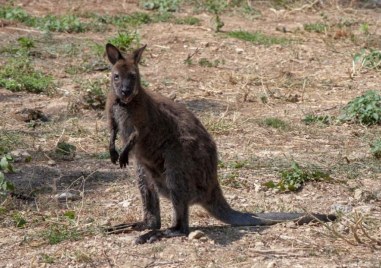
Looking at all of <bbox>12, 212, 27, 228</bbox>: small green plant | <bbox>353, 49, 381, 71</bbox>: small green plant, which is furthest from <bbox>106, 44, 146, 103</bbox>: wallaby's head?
<bbox>353, 49, 381, 71</bbox>: small green plant

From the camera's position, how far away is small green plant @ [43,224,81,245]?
6.50 metres

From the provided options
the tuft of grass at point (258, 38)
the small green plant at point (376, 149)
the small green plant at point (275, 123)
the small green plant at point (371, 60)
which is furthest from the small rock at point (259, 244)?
the tuft of grass at point (258, 38)

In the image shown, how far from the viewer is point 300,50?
41.5 ft

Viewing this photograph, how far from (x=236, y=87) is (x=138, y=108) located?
442cm

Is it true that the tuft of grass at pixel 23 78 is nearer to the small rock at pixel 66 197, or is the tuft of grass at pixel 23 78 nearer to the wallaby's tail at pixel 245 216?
the small rock at pixel 66 197

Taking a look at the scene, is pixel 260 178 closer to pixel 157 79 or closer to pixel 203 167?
pixel 203 167

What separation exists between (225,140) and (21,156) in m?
2.07

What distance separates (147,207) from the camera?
6.88 metres

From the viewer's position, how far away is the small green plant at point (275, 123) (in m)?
9.62

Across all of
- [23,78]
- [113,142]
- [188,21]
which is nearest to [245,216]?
[113,142]

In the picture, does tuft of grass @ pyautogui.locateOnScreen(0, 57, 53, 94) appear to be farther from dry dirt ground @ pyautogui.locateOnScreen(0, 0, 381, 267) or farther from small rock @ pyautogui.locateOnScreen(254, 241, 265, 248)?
small rock @ pyautogui.locateOnScreen(254, 241, 265, 248)

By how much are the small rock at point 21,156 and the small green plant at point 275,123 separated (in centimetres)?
262

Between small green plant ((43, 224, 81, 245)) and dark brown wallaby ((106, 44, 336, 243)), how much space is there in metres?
0.49

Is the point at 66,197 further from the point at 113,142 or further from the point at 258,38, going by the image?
the point at 258,38
